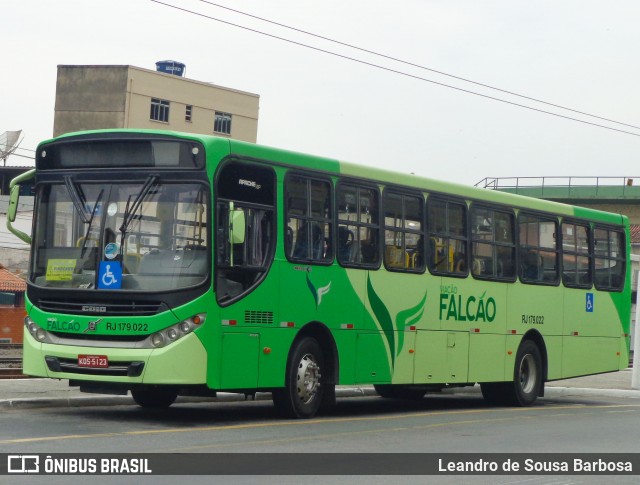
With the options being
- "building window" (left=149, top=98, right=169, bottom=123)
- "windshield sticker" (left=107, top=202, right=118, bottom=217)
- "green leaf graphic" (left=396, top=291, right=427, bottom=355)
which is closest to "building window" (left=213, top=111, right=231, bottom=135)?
"building window" (left=149, top=98, right=169, bottom=123)

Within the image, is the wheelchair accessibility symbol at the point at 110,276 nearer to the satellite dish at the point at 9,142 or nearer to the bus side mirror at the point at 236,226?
the bus side mirror at the point at 236,226

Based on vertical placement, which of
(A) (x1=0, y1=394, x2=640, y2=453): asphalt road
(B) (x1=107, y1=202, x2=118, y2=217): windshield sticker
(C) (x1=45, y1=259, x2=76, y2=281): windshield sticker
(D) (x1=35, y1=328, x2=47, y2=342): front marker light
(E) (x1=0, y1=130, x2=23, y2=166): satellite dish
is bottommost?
(A) (x1=0, y1=394, x2=640, y2=453): asphalt road

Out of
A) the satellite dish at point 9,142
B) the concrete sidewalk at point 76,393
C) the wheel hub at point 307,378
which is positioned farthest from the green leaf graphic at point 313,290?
the satellite dish at point 9,142

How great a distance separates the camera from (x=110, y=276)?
1422 centimetres

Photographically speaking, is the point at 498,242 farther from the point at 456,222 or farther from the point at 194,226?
the point at 194,226

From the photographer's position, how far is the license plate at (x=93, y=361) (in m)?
14.0

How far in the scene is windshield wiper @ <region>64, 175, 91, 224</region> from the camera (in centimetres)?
1455

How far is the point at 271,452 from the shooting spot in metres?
11.8


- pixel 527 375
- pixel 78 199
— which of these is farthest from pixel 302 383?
pixel 527 375

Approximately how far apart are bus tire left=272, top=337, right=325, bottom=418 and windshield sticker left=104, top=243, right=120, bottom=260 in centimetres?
268

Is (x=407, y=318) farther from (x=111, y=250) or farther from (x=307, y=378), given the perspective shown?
(x=111, y=250)

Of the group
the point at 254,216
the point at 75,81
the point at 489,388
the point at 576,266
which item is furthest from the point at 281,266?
the point at 75,81

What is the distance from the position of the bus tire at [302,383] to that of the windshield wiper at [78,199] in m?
3.07

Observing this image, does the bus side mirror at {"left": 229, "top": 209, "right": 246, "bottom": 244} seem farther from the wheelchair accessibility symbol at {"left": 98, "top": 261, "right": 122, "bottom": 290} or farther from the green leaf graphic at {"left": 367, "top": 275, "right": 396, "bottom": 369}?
the green leaf graphic at {"left": 367, "top": 275, "right": 396, "bottom": 369}
